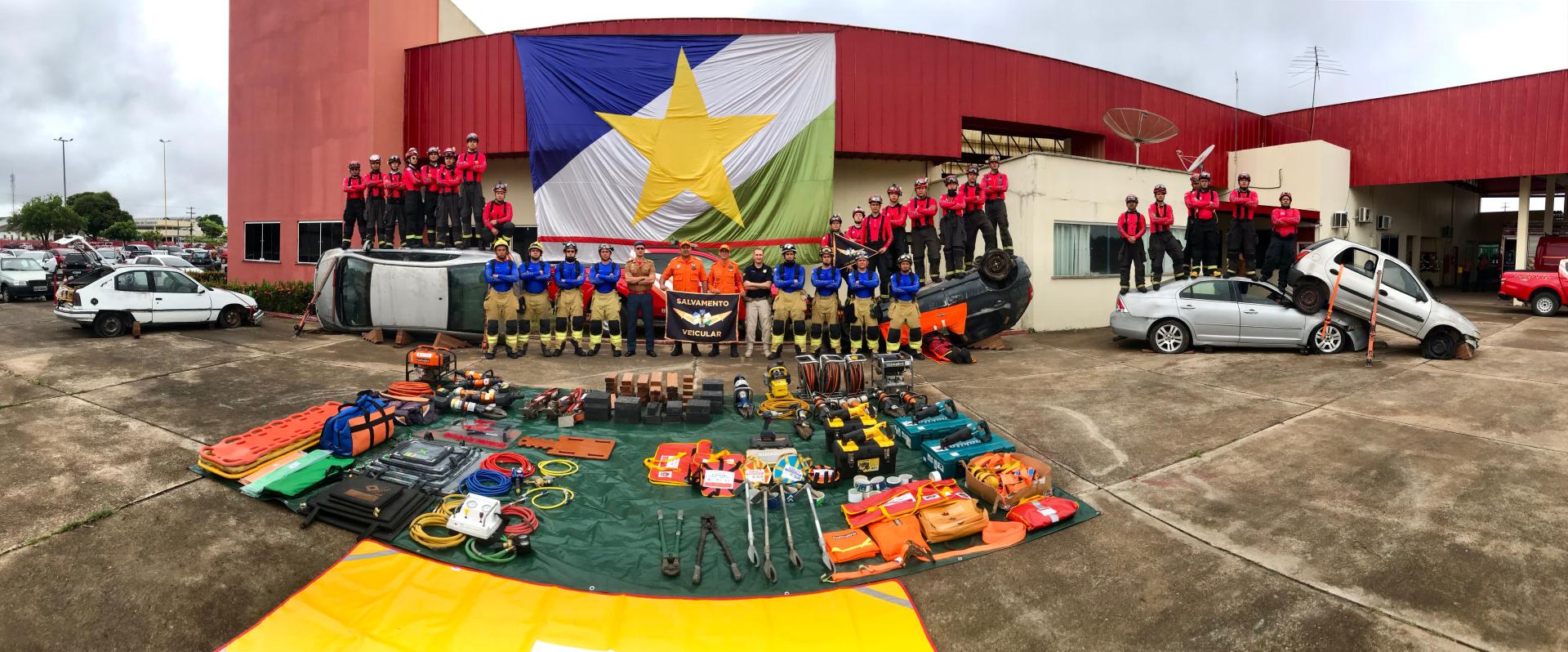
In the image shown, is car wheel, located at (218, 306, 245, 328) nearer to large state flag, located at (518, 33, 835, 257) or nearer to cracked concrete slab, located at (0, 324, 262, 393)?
cracked concrete slab, located at (0, 324, 262, 393)

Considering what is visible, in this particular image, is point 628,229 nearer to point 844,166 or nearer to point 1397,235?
point 844,166

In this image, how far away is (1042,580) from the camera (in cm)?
441

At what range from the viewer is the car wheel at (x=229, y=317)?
1309 cm

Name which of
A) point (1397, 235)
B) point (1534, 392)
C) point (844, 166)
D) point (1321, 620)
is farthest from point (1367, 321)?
point (1397, 235)

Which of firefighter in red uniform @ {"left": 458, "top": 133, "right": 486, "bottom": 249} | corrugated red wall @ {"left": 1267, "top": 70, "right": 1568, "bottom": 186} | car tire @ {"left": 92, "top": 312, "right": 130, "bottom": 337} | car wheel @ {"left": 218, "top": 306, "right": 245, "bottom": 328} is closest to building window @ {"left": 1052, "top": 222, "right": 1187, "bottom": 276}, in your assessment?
firefighter in red uniform @ {"left": 458, "top": 133, "right": 486, "bottom": 249}

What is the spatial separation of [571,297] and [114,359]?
19.7ft

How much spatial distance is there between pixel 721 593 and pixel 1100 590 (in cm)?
230

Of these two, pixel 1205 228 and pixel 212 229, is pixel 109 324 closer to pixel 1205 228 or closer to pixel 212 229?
pixel 1205 228

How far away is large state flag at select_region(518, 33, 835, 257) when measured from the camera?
13.9m

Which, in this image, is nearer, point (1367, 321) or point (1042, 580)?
point (1042, 580)

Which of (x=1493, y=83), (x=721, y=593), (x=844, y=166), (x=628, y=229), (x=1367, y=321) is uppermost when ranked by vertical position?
(x=1493, y=83)

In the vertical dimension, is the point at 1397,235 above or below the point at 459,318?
above

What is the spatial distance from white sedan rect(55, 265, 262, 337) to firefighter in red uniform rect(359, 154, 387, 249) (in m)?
2.63

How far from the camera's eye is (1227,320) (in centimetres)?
1080
